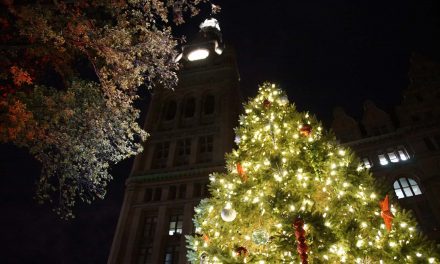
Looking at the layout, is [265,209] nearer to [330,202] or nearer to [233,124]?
[330,202]

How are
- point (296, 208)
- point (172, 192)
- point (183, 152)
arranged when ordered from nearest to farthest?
point (296, 208)
point (172, 192)
point (183, 152)

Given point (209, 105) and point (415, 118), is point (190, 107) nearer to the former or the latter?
point (209, 105)

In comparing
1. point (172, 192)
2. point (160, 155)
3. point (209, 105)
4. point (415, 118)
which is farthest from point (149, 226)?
point (415, 118)

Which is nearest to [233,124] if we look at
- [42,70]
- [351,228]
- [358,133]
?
[358,133]

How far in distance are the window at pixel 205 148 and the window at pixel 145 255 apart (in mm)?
10481

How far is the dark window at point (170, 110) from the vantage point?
40062 millimetres

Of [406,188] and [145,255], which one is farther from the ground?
[406,188]

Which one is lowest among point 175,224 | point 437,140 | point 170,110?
point 175,224

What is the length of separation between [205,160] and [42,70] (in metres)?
23.7

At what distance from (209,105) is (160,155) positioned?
9.77m

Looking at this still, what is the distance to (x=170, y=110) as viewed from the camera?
135 feet

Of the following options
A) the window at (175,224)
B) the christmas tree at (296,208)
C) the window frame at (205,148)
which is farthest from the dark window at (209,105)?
the christmas tree at (296,208)

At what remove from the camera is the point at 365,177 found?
784 centimetres

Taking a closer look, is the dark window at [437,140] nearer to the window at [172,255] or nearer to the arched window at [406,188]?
the arched window at [406,188]
